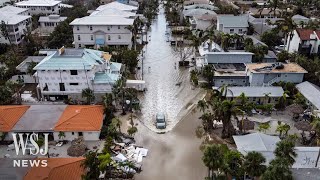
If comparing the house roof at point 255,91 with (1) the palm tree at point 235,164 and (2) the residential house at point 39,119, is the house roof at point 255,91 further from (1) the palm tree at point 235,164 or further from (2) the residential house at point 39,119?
(2) the residential house at point 39,119

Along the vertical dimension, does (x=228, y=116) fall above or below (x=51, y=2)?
below

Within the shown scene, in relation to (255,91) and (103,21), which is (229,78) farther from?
(103,21)

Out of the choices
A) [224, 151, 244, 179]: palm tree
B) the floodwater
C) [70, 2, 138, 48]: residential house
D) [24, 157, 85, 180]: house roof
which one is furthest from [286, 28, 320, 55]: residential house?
[24, 157, 85, 180]: house roof

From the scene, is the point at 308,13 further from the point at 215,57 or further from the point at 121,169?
the point at 121,169

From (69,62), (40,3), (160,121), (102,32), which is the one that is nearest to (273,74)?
(160,121)

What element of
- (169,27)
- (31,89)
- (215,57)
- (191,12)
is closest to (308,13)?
(191,12)

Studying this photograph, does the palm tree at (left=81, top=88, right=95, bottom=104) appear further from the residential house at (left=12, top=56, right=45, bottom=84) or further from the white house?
the white house
